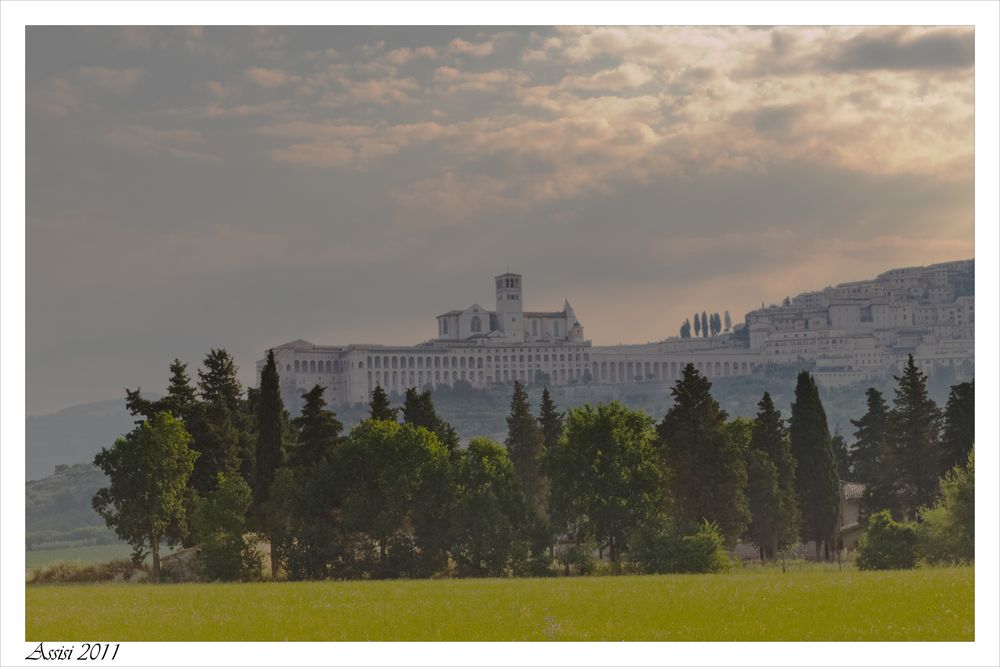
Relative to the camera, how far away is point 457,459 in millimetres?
20875

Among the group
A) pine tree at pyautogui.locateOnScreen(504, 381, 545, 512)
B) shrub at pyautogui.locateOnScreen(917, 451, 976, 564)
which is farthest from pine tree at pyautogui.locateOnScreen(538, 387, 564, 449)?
shrub at pyautogui.locateOnScreen(917, 451, 976, 564)

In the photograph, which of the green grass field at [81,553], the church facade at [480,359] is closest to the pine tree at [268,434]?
the green grass field at [81,553]

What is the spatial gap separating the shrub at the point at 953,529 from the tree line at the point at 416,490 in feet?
11.0

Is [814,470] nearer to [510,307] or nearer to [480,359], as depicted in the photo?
[510,307]

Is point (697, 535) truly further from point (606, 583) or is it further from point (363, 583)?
point (363, 583)

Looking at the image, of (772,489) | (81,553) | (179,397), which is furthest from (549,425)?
(81,553)

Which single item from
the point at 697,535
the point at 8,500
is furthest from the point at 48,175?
the point at 697,535

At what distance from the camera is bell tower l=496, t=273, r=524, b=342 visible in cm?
5679

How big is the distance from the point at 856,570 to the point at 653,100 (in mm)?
10059

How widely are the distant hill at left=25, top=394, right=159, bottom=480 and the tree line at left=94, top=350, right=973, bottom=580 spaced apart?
72.8ft

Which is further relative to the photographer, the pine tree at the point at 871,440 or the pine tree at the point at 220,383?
the pine tree at the point at 871,440

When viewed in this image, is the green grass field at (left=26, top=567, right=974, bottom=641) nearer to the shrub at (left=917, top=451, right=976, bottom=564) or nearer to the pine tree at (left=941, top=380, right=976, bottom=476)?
the shrub at (left=917, top=451, right=976, bottom=564)

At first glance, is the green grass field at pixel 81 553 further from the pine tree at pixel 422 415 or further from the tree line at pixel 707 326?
the tree line at pixel 707 326

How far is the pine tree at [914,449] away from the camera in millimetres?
25859
